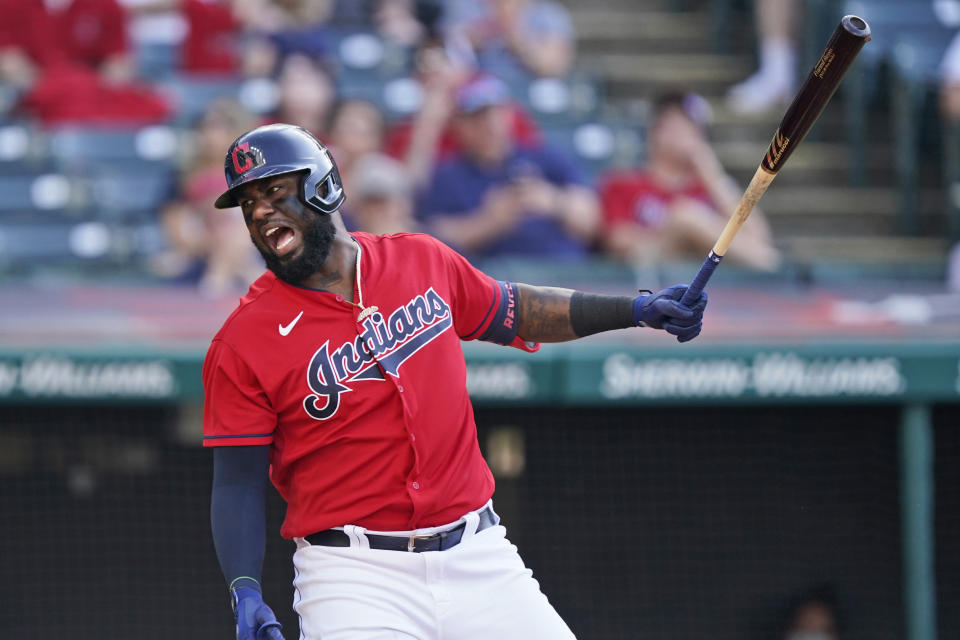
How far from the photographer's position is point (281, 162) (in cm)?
257

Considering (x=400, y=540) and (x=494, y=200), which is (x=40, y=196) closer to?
(x=494, y=200)

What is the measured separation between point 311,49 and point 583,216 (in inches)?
73.4

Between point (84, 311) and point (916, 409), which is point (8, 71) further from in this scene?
point (916, 409)

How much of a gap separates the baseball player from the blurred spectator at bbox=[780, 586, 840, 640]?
90.3 inches

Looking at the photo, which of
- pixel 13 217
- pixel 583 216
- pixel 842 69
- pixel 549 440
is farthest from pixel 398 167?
pixel 842 69

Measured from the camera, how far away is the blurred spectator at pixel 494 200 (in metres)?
5.14

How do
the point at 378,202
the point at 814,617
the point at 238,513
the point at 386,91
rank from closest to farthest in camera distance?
the point at 238,513 < the point at 814,617 < the point at 378,202 < the point at 386,91

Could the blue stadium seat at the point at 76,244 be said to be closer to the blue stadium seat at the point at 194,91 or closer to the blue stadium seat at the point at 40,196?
→ the blue stadium seat at the point at 40,196

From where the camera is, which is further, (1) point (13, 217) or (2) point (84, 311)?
(1) point (13, 217)

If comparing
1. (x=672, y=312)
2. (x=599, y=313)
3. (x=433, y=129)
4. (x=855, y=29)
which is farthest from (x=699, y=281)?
(x=433, y=129)

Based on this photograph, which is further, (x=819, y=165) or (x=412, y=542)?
(x=819, y=165)

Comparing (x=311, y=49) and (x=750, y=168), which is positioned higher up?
(x=311, y=49)

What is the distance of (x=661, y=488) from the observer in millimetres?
4922

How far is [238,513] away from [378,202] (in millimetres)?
2434
